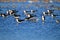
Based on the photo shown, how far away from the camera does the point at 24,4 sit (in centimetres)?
160

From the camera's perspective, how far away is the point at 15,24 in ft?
5.18

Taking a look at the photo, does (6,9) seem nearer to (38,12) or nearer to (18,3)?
(18,3)

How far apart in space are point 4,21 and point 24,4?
11.5 inches

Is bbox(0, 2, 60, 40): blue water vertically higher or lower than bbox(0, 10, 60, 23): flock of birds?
lower

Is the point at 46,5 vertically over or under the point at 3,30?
over

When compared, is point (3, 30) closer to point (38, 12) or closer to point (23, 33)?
point (23, 33)

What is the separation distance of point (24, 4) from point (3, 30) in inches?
14.6

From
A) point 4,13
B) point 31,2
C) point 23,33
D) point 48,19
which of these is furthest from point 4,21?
point 48,19

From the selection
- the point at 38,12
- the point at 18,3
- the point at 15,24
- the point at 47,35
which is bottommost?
the point at 47,35

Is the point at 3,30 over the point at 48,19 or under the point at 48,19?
under

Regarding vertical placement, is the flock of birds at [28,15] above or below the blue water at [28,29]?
above

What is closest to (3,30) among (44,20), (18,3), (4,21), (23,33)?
(4,21)

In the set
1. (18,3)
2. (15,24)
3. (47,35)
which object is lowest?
(47,35)

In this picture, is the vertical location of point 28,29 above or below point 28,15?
below
